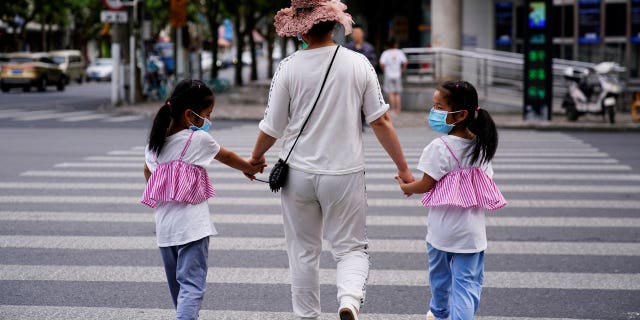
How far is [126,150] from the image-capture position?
14781mm

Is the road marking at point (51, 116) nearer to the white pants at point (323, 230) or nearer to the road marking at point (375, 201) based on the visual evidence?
the road marking at point (375, 201)

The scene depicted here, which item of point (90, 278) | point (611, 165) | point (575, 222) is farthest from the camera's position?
point (611, 165)

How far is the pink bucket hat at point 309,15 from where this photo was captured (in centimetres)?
457

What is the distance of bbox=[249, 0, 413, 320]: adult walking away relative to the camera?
4613mm

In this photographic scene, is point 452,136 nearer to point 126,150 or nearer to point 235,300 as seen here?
point 235,300

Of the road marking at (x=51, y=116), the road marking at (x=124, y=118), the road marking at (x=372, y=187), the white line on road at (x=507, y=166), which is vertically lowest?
the road marking at (x=372, y=187)

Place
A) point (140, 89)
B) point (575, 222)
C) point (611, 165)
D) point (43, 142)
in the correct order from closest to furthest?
point (575, 222), point (611, 165), point (43, 142), point (140, 89)

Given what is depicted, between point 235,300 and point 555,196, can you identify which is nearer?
point 235,300

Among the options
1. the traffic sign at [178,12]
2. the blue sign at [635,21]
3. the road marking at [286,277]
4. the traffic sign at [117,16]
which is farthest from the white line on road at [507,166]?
the traffic sign at [178,12]

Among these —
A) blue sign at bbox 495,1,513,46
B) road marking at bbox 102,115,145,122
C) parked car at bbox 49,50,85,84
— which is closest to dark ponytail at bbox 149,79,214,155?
road marking at bbox 102,115,145,122

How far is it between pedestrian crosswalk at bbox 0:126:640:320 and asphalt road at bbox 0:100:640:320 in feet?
0.05

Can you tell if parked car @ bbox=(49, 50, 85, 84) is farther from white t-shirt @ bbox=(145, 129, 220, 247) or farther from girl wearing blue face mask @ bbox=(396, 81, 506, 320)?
girl wearing blue face mask @ bbox=(396, 81, 506, 320)

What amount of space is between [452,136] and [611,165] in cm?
851

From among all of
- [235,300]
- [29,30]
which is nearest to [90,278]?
[235,300]
